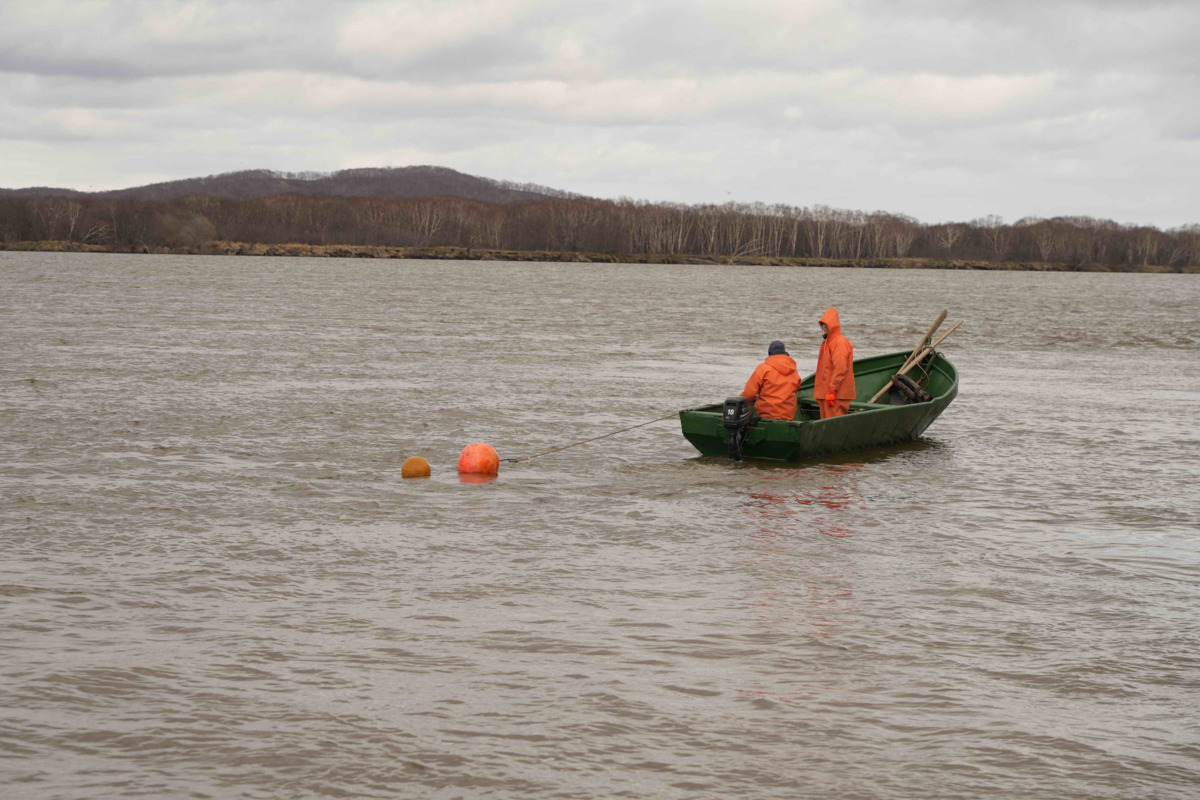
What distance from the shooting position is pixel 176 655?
7.11 metres

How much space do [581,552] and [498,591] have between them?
1342 millimetres

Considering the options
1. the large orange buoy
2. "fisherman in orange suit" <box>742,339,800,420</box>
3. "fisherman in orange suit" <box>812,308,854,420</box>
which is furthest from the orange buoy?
"fisherman in orange suit" <box>812,308,854,420</box>

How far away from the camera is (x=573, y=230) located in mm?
151500

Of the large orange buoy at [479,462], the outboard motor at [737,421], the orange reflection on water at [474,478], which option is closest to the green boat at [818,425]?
the outboard motor at [737,421]

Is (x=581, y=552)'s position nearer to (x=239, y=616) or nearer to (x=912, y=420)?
(x=239, y=616)

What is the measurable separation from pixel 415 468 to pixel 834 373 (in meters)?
5.61

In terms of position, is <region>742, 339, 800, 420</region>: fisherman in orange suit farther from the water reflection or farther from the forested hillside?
the forested hillside

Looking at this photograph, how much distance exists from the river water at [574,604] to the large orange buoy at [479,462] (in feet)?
1.02

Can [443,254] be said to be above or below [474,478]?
above

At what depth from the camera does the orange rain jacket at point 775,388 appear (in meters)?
14.2

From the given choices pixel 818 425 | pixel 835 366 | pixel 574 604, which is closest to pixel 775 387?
pixel 818 425

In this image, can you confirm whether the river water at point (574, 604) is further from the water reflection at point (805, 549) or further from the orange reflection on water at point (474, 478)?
the orange reflection on water at point (474, 478)

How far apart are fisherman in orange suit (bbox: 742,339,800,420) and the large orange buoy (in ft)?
10.5

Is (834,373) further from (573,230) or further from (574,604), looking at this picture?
(573,230)
